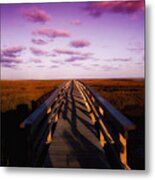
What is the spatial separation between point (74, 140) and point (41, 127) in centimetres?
23

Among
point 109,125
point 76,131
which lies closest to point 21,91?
point 76,131

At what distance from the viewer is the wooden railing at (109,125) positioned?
286 cm

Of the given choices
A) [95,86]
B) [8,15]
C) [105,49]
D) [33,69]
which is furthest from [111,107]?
[8,15]

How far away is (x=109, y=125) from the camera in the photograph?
9.55 feet

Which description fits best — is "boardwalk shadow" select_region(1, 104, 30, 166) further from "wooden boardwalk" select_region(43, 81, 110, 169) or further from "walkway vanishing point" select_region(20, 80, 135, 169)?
"wooden boardwalk" select_region(43, 81, 110, 169)

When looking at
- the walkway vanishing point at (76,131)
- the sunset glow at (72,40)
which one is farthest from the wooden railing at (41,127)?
the sunset glow at (72,40)

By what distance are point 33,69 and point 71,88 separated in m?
0.28

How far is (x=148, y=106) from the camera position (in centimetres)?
284

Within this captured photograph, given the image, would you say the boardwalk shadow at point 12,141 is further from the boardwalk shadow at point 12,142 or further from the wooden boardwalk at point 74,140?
the wooden boardwalk at point 74,140

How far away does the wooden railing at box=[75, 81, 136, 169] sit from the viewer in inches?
112

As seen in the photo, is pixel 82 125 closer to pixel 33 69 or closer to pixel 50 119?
pixel 50 119

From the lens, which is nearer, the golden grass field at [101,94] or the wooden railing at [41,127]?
the golden grass field at [101,94]

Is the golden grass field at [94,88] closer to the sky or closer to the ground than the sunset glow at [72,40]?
closer to the ground

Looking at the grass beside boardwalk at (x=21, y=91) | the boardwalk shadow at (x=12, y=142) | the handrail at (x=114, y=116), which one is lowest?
the boardwalk shadow at (x=12, y=142)
